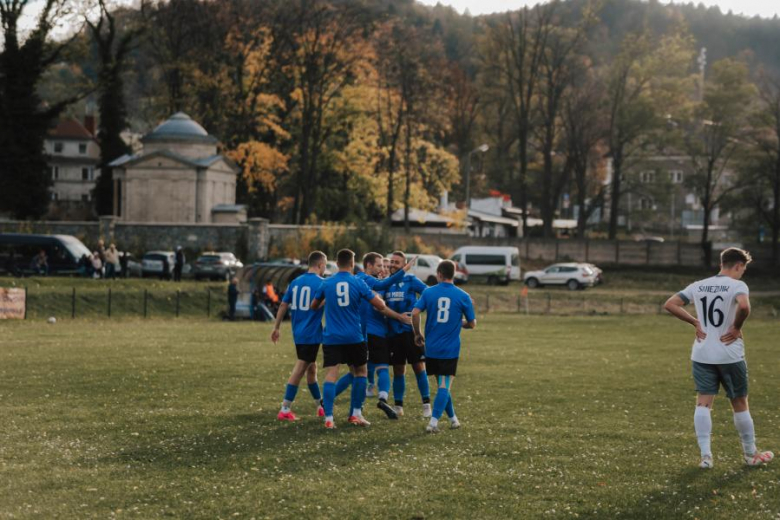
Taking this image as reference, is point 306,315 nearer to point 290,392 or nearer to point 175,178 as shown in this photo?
point 290,392

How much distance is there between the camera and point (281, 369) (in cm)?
1934

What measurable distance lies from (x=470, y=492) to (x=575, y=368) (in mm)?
12268

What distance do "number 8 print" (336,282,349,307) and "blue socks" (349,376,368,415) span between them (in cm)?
98

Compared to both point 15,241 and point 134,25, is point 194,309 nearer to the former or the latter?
point 15,241

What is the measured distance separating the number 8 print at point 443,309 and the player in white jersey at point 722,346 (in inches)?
118

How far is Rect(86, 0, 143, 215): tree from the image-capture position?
61.3 m

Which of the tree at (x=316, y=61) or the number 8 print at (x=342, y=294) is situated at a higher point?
the tree at (x=316, y=61)

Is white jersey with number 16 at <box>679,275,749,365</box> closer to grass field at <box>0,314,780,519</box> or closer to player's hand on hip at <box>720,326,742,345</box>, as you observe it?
player's hand on hip at <box>720,326,742,345</box>

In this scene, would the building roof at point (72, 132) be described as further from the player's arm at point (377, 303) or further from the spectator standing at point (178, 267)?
the player's arm at point (377, 303)

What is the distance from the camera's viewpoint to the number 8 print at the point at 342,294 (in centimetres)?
1259

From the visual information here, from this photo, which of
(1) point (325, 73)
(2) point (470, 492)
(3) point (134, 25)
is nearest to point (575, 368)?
(2) point (470, 492)

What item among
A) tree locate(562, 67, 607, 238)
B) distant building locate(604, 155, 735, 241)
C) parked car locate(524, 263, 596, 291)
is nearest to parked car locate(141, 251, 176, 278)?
parked car locate(524, 263, 596, 291)

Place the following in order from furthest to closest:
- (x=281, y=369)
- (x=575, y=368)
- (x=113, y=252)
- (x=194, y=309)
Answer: (x=113, y=252) → (x=194, y=309) → (x=575, y=368) → (x=281, y=369)

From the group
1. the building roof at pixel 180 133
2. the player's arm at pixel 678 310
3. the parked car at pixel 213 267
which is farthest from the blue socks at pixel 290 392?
the building roof at pixel 180 133
